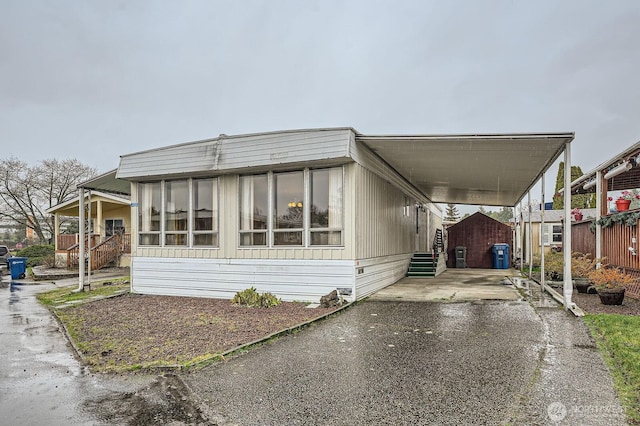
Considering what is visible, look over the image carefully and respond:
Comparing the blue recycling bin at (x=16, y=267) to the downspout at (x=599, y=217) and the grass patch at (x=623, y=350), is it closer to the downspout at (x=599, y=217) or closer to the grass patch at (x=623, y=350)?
the grass patch at (x=623, y=350)

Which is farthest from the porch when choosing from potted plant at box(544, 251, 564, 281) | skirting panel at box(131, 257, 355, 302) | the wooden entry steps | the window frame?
potted plant at box(544, 251, 564, 281)

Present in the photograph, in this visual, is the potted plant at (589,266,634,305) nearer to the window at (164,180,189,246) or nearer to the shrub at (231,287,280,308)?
the shrub at (231,287,280,308)

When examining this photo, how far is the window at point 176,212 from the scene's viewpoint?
410 inches

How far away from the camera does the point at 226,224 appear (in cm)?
976

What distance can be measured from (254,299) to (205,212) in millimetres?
2861

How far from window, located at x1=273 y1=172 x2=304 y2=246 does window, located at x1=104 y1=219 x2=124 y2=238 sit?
52.8 ft

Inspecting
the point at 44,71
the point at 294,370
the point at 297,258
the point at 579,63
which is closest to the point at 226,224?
the point at 297,258

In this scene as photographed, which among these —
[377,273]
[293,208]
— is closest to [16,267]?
[293,208]

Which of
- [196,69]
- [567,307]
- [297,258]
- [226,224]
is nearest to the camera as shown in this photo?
[567,307]

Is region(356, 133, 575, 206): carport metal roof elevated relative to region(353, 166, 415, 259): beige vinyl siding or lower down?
elevated

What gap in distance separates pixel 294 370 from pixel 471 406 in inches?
73.1

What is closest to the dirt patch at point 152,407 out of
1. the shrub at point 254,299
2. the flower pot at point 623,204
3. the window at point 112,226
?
the shrub at point 254,299

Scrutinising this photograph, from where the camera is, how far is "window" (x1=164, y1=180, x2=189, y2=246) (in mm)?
10422

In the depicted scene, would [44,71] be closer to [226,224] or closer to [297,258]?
[226,224]
